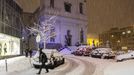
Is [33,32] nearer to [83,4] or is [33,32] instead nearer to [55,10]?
[55,10]

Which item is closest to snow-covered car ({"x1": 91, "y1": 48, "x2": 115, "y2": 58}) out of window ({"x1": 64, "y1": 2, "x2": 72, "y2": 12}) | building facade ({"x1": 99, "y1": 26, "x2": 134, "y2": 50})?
window ({"x1": 64, "y1": 2, "x2": 72, "y2": 12})

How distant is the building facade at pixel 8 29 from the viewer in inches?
1460

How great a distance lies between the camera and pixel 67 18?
292 feet

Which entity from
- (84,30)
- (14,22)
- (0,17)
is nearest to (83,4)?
(84,30)

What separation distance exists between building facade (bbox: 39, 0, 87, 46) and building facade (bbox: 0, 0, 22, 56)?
113ft

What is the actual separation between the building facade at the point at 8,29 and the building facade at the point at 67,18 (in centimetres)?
3439

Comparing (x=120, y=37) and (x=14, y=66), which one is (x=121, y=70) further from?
(x=120, y=37)

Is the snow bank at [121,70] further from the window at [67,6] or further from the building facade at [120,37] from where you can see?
the building facade at [120,37]

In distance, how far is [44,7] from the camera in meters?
83.6

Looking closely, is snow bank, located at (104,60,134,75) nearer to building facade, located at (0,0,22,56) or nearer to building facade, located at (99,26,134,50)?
building facade, located at (0,0,22,56)

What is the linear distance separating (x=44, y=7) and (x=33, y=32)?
27.5ft

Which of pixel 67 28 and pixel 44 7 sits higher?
pixel 44 7

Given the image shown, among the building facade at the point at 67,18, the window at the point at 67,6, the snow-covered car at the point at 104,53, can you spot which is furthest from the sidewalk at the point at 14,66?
the window at the point at 67,6

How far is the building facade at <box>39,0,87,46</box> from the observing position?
276ft
